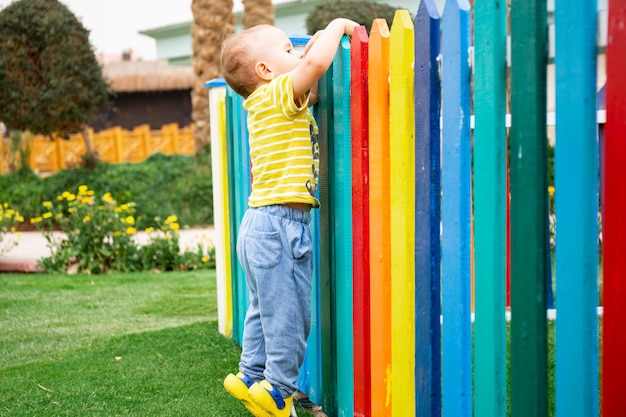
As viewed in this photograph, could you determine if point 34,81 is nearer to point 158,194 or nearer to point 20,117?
point 20,117

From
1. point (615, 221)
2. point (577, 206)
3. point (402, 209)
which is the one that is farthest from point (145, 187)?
point (615, 221)

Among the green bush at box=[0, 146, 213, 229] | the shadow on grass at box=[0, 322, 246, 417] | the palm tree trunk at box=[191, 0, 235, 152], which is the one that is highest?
the palm tree trunk at box=[191, 0, 235, 152]

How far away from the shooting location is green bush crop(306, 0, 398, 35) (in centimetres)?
1313

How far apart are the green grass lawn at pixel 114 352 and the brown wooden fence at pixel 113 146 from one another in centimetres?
1290

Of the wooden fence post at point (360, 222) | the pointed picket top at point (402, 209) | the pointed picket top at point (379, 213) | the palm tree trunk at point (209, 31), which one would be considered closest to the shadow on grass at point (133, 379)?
the wooden fence post at point (360, 222)

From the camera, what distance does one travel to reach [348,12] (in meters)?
13.1

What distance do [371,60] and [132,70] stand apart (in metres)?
25.0

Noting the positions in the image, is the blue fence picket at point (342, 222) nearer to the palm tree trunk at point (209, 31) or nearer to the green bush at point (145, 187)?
the green bush at point (145, 187)

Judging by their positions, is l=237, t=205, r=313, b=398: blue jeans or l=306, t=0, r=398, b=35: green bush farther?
l=306, t=0, r=398, b=35: green bush

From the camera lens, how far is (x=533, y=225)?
1.70m

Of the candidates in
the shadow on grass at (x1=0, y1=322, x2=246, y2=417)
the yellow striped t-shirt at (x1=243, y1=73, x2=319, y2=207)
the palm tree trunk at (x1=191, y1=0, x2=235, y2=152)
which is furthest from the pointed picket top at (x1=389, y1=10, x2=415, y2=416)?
the palm tree trunk at (x1=191, y1=0, x2=235, y2=152)

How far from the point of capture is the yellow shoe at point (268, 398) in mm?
2631

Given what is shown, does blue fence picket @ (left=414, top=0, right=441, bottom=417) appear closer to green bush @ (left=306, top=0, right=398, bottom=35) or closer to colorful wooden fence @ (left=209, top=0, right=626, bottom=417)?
colorful wooden fence @ (left=209, top=0, right=626, bottom=417)

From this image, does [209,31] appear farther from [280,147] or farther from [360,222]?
[360,222]
